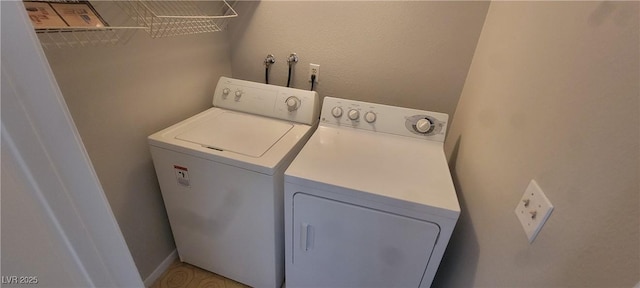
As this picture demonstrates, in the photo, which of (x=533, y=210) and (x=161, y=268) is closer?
(x=533, y=210)

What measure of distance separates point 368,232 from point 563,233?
0.60 m

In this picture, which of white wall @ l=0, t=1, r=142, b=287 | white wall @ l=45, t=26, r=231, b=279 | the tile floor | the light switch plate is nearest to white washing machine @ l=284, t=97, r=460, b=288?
the light switch plate

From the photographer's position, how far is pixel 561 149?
2.13 ft

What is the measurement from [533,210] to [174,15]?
171cm

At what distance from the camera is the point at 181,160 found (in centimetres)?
123

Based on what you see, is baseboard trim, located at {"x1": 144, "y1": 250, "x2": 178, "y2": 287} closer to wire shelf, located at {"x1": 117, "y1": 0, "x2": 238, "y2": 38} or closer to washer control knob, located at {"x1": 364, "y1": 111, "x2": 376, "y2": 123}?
wire shelf, located at {"x1": 117, "y1": 0, "x2": 238, "y2": 38}

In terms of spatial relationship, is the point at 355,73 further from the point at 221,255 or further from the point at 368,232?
the point at 221,255

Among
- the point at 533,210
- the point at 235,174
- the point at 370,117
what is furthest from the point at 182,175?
the point at 533,210

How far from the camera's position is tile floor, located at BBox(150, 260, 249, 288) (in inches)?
62.8

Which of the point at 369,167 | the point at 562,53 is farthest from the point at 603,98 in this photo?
the point at 369,167

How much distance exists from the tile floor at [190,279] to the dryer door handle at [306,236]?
68 cm

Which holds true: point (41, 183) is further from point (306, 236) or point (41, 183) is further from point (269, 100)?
point (269, 100)

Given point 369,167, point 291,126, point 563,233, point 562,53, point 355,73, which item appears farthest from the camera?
point 355,73

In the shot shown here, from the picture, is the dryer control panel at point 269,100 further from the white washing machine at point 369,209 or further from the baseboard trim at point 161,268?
the baseboard trim at point 161,268
